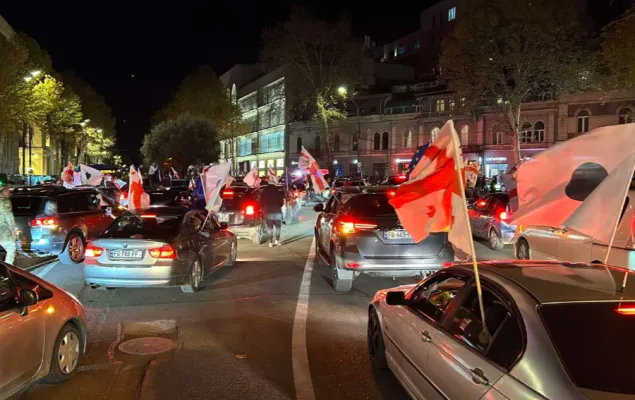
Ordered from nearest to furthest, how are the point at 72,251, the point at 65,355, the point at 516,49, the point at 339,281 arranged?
the point at 65,355, the point at 339,281, the point at 72,251, the point at 516,49

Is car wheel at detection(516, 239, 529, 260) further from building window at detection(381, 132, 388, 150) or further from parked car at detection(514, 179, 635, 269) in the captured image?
building window at detection(381, 132, 388, 150)

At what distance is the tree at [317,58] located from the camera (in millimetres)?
43375

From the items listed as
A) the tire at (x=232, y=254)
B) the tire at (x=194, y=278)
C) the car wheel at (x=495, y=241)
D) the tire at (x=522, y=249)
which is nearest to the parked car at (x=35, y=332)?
the tire at (x=194, y=278)

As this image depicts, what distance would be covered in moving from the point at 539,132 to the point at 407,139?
1557cm

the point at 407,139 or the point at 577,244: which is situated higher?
the point at 407,139

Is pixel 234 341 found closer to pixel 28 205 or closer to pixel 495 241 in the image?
pixel 28 205

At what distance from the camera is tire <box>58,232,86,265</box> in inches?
458

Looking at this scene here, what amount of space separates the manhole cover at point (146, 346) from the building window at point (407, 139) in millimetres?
56072

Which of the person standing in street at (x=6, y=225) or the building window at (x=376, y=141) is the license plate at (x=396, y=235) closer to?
the person standing in street at (x=6, y=225)

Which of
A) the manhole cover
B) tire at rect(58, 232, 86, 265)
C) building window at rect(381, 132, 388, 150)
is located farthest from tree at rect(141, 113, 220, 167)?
the manhole cover


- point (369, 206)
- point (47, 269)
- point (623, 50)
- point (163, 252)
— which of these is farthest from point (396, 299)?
point (623, 50)

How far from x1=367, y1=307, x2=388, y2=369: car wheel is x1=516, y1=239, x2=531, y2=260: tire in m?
6.43

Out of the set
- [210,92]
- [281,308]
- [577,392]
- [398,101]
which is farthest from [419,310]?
[210,92]

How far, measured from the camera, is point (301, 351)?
603 centimetres
